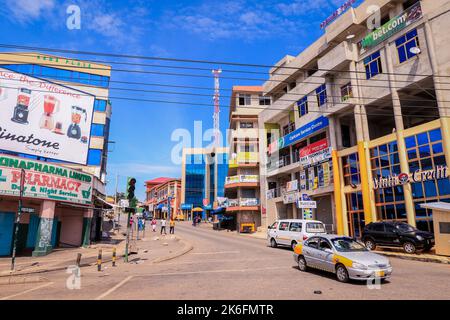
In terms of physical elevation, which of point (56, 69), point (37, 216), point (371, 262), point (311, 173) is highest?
point (56, 69)

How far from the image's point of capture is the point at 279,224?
2114cm

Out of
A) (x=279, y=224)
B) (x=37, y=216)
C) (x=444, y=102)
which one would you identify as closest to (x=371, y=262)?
(x=279, y=224)

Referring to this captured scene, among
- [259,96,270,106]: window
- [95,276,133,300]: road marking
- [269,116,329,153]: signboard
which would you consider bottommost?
[95,276,133,300]: road marking

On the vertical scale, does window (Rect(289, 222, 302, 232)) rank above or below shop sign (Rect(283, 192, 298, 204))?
below

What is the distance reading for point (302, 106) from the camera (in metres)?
34.9

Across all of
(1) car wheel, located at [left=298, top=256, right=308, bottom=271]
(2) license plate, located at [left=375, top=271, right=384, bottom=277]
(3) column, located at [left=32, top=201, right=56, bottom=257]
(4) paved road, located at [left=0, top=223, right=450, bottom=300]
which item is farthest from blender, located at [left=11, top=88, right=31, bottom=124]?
(2) license plate, located at [left=375, top=271, right=384, bottom=277]

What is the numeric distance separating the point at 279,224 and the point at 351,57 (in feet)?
53.6

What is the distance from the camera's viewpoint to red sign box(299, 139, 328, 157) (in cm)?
3039

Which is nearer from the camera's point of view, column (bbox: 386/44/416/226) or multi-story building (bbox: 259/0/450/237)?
multi-story building (bbox: 259/0/450/237)

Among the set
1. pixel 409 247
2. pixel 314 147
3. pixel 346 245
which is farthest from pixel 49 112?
pixel 314 147

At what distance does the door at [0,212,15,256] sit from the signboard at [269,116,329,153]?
26.6m

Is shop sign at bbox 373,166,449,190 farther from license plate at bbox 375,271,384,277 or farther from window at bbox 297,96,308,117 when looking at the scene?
license plate at bbox 375,271,384,277

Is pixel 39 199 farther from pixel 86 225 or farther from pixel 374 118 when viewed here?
pixel 374 118
